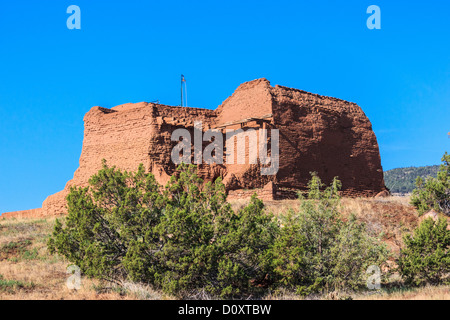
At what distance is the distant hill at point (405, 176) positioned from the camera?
67869mm

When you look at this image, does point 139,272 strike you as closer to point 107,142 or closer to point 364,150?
point 107,142

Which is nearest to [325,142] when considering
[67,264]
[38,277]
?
[67,264]

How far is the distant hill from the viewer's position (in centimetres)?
6787

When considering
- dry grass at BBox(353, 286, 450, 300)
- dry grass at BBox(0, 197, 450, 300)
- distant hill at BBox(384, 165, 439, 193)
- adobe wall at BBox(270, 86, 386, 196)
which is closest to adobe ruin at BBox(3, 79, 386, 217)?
adobe wall at BBox(270, 86, 386, 196)

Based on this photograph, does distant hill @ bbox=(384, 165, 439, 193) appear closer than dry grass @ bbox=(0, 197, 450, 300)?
No

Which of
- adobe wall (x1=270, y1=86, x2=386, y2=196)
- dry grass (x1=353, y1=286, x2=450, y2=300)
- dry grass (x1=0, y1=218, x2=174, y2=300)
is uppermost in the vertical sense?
adobe wall (x1=270, y1=86, x2=386, y2=196)

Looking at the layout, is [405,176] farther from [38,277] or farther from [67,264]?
[38,277]

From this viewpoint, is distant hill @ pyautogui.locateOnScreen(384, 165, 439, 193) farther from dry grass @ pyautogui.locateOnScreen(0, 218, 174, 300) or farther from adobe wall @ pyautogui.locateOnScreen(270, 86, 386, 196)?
dry grass @ pyautogui.locateOnScreen(0, 218, 174, 300)

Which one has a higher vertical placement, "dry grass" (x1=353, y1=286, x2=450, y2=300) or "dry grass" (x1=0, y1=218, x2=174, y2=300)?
"dry grass" (x1=0, y1=218, x2=174, y2=300)

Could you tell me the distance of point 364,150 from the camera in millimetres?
28672

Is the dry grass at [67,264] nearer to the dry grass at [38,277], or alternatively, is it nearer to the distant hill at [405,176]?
the dry grass at [38,277]

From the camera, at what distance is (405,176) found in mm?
74562

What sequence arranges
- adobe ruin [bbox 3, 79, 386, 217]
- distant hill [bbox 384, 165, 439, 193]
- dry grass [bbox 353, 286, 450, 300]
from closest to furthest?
dry grass [bbox 353, 286, 450, 300] < adobe ruin [bbox 3, 79, 386, 217] < distant hill [bbox 384, 165, 439, 193]
